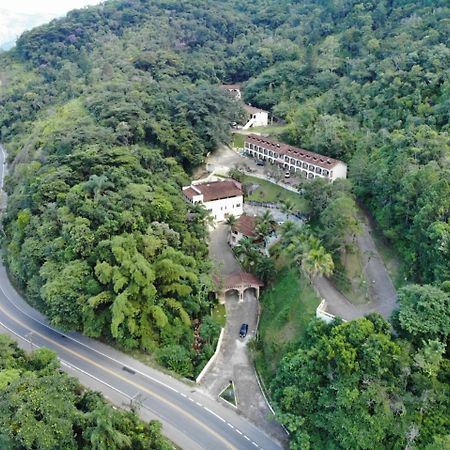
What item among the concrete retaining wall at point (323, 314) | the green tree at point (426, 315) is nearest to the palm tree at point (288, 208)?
the concrete retaining wall at point (323, 314)

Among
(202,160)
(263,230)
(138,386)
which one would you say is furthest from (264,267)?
(202,160)

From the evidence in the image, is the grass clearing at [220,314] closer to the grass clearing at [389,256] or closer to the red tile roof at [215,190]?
the red tile roof at [215,190]

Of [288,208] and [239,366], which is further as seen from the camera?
[288,208]

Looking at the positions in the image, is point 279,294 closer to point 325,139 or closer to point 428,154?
point 428,154

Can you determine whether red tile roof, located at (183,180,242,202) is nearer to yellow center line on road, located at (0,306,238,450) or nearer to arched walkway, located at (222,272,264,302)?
arched walkway, located at (222,272,264,302)

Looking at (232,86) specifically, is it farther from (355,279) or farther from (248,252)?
(355,279)

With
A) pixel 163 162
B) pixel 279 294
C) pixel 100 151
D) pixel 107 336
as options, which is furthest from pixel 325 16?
pixel 107 336
